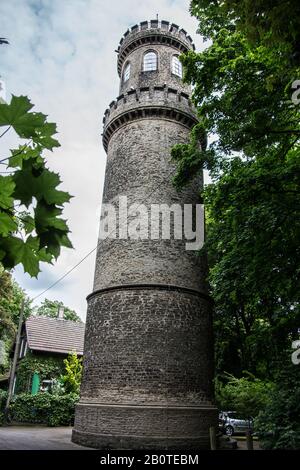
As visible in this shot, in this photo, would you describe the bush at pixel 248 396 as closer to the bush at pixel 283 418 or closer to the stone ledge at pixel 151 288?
the bush at pixel 283 418

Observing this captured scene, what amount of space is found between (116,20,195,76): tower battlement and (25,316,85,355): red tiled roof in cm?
1822

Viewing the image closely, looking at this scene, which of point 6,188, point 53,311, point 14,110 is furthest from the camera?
point 53,311

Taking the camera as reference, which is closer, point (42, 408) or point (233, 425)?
point (42, 408)

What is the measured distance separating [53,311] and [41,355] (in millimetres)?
33002

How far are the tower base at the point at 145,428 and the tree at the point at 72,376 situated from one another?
9.90 metres

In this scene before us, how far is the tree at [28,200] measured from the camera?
1.30 meters

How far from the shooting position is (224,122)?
37.3 ft

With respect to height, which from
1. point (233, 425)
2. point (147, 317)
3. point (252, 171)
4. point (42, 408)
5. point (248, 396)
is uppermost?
point (252, 171)

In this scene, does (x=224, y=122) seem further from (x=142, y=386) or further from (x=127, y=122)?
(x=142, y=386)

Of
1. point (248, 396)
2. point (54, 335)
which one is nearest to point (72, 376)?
point (54, 335)

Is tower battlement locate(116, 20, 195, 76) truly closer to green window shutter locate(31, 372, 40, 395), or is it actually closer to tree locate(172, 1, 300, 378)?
tree locate(172, 1, 300, 378)

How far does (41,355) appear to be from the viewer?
78.0ft

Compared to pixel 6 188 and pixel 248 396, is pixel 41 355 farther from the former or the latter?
pixel 6 188
